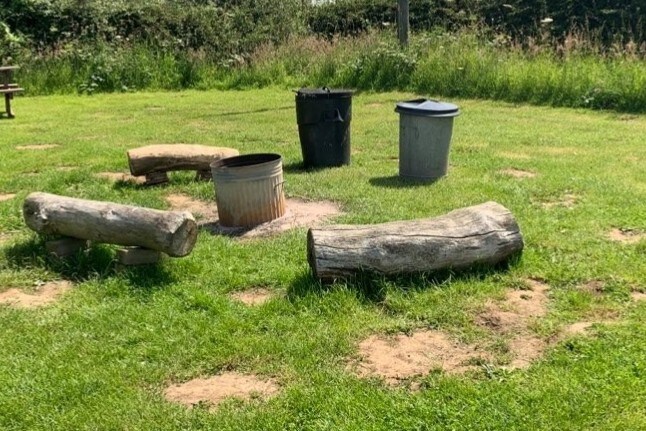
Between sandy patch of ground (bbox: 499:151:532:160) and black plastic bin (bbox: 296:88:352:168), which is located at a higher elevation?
black plastic bin (bbox: 296:88:352:168)

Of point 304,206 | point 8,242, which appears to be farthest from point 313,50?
point 8,242

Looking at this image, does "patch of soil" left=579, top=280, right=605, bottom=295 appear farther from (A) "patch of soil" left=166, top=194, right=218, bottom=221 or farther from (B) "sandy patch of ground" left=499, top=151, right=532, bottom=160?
(B) "sandy patch of ground" left=499, top=151, right=532, bottom=160

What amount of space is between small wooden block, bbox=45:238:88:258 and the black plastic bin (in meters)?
3.32

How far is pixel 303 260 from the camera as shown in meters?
4.84

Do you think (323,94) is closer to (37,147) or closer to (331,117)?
(331,117)

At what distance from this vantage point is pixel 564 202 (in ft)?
20.4

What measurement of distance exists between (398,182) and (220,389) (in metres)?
4.21

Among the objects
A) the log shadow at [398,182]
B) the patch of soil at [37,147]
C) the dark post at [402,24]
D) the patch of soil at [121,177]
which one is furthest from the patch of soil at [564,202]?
the dark post at [402,24]

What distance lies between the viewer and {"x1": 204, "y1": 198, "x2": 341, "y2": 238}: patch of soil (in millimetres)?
5652

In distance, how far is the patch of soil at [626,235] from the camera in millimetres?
5105

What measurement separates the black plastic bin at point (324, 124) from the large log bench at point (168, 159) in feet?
3.05

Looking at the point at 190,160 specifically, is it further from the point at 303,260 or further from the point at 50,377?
the point at 50,377

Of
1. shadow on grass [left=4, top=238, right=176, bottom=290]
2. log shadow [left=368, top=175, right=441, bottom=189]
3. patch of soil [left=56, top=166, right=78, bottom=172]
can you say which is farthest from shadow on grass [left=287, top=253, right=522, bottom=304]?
patch of soil [left=56, top=166, right=78, bottom=172]

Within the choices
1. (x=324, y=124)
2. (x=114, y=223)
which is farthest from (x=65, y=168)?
(x=114, y=223)
